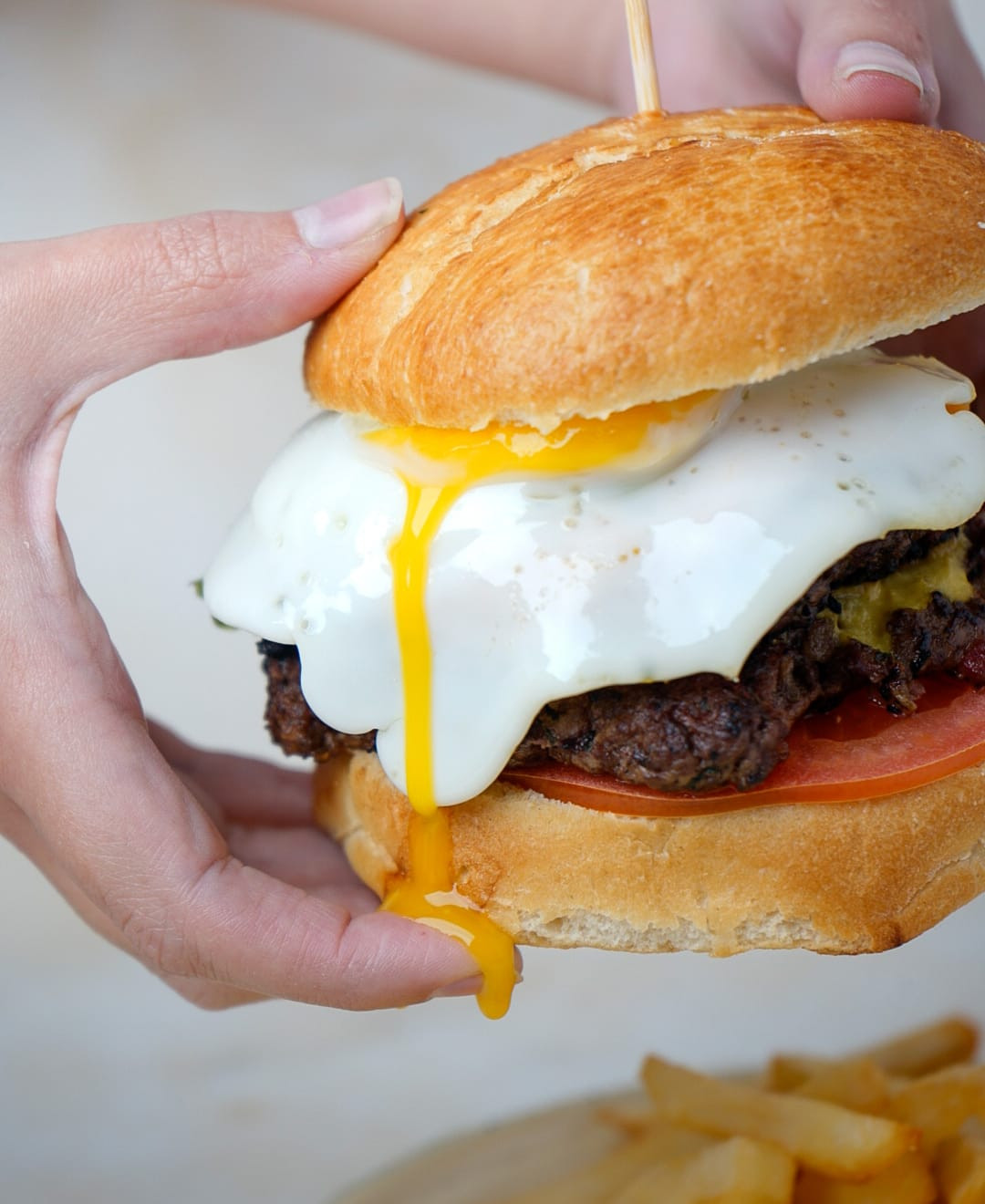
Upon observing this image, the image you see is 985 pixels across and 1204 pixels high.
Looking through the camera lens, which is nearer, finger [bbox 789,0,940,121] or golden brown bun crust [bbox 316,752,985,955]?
golden brown bun crust [bbox 316,752,985,955]

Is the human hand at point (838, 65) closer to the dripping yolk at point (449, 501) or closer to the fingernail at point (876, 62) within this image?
the fingernail at point (876, 62)

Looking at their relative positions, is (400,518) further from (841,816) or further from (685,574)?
(841,816)

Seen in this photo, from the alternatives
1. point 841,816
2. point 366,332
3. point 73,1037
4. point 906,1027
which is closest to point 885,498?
point 841,816

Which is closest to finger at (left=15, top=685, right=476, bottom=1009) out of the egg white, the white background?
the egg white

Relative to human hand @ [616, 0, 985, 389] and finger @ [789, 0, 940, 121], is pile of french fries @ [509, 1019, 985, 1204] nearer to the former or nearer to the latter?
human hand @ [616, 0, 985, 389]

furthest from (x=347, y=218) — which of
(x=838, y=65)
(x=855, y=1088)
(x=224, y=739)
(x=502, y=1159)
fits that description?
(x=224, y=739)

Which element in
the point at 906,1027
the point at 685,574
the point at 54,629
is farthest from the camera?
the point at 906,1027

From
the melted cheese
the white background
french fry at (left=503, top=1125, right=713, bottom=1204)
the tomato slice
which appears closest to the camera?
the tomato slice

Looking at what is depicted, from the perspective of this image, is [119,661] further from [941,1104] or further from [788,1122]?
[941,1104]
